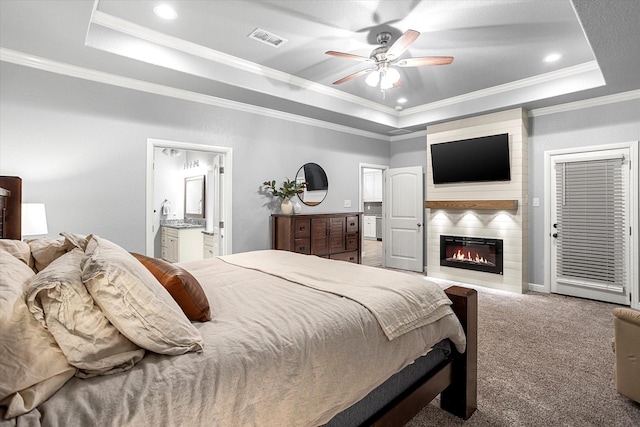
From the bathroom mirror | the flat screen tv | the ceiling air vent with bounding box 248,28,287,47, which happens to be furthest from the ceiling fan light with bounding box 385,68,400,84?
the bathroom mirror

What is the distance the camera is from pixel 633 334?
1.95 meters

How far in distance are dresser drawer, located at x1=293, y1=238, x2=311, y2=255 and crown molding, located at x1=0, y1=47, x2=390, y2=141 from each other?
1828 mm

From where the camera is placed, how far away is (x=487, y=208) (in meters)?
4.85

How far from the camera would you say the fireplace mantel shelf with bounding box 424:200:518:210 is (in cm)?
463

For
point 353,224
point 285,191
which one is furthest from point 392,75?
point 353,224

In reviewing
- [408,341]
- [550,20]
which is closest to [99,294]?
[408,341]

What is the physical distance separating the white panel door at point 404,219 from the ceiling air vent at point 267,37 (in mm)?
3644

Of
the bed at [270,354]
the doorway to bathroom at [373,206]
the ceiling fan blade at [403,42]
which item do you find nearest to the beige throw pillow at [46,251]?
the bed at [270,354]

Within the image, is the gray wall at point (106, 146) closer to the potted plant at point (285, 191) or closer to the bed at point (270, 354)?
the potted plant at point (285, 191)

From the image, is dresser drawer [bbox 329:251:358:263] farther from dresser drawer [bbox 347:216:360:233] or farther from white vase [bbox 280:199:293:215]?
white vase [bbox 280:199:293:215]

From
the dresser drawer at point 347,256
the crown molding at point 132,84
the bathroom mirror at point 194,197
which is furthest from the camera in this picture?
the bathroom mirror at point 194,197

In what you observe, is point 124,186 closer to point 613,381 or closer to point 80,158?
point 80,158

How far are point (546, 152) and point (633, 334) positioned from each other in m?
3.36

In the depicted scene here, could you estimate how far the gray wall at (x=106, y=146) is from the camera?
9.93 feet
